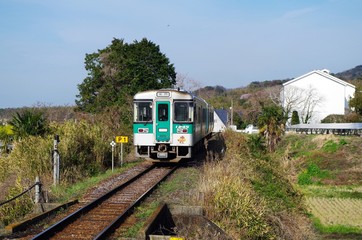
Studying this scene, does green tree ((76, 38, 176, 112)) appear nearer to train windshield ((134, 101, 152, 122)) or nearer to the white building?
train windshield ((134, 101, 152, 122))

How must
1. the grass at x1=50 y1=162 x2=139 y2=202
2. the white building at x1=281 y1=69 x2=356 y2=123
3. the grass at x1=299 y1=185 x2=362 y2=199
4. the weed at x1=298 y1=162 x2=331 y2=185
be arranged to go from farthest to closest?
1. the white building at x1=281 y1=69 x2=356 y2=123
2. the weed at x1=298 y1=162 x2=331 y2=185
3. the grass at x1=299 y1=185 x2=362 y2=199
4. the grass at x1=50 y1=162 x2=139 y2=202

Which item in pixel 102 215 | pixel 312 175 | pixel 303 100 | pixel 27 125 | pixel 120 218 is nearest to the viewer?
pixel 120 218

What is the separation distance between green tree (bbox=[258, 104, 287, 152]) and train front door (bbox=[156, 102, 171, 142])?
470 inches

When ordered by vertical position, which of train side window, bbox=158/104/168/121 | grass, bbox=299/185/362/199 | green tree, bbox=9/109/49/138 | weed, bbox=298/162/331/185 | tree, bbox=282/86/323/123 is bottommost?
grass, bbox=299/185/362/199

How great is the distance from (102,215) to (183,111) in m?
7.85

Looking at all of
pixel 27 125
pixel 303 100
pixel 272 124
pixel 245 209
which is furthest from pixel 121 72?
pixel 245 209

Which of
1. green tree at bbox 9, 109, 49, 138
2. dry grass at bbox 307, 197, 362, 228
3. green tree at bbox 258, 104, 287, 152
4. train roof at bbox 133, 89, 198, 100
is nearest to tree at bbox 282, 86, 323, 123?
green tree at bbox 258, 104, 287, 152

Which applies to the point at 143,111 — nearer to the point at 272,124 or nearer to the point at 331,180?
the point at 272,124

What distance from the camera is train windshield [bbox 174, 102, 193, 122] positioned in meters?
16.6

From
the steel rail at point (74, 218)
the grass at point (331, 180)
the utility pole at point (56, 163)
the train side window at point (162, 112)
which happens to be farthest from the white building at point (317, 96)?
the steel rail at point (74, 218)

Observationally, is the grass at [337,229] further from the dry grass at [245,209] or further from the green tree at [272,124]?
the green tree at [272,124]

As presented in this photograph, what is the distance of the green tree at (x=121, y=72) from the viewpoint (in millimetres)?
35438

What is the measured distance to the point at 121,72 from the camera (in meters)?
35.8

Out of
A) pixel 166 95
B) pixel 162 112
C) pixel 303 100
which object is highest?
pixel 303 100
